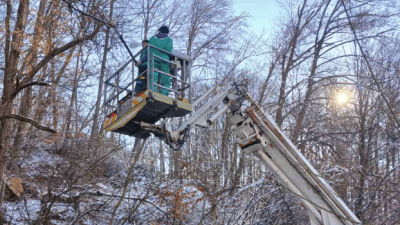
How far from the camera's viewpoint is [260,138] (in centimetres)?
628

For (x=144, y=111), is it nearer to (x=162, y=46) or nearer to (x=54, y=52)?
(x=162, y=46)

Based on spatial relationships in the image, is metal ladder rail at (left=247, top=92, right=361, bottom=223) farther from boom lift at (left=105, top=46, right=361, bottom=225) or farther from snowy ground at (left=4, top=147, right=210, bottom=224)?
snowy ground at (left=4, top=147, right=210, bottom=224)

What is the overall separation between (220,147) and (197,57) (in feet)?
16.4

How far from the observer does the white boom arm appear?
6273mm

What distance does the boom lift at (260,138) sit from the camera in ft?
20.4

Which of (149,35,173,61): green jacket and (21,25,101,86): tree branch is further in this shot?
(21,25,101,86): tree branch

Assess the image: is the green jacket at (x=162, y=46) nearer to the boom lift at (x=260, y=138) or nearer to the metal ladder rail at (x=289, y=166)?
the boom lift at (x=260, y=138)

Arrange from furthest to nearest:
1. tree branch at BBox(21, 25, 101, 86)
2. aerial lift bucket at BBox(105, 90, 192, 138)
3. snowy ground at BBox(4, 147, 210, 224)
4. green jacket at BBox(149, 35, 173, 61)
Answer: snowy ground at BBox(4, 147, 210, 224), tree branch at BBox(21, 25, 101, 86), green jacket at BBox(149, 35, 173, 61), aerial lift bucket at BBox(105, 90, 192, 138)

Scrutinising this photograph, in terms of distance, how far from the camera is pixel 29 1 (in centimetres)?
1076

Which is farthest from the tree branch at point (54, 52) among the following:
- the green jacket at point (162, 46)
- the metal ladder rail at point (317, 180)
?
the metal ladder rail at point (317, 180)

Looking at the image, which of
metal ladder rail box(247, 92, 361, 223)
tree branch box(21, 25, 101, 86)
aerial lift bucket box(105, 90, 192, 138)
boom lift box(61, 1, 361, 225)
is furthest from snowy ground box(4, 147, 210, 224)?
metal ladder rail box(247, 92, 361, 223)

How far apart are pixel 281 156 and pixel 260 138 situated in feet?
1.67

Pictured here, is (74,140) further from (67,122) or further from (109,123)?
(109,123)

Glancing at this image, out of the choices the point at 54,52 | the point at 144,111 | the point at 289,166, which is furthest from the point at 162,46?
the point at 54,52
